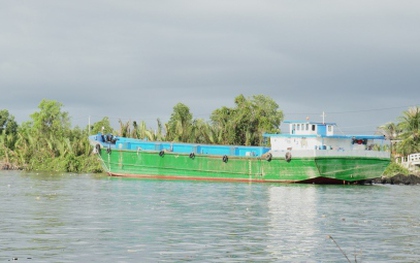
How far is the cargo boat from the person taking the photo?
2466 inches

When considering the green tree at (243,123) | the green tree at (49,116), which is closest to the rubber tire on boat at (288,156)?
the green tree at (243,123)

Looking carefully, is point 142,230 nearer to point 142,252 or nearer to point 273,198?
point 142,252

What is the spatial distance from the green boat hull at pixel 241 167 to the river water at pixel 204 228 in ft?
54.4

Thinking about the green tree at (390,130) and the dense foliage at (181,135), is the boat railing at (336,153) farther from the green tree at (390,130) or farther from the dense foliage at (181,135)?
the green tree at (390,130)

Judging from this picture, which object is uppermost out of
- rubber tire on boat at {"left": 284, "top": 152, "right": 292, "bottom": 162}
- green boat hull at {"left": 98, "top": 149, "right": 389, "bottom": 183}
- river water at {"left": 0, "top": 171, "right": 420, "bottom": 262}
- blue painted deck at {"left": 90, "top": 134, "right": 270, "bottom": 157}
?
blue painted deck at {"left": 90, "top": 134, "right": 270, "bottom": 157}

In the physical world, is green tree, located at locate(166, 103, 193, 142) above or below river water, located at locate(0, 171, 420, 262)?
above

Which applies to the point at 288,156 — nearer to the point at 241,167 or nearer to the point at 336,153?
the point at 336,153

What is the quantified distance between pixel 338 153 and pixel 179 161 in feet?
51.8

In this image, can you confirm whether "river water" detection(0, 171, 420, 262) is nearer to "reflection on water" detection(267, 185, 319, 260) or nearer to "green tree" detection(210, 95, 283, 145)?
"reflection on water" detection(267, 185, 319, 260)

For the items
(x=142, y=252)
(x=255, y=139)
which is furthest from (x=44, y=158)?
(x=142, y=252)

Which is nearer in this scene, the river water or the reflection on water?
the river water

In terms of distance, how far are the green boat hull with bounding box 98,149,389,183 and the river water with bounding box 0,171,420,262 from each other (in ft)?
Result: 54.4

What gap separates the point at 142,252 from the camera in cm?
2153

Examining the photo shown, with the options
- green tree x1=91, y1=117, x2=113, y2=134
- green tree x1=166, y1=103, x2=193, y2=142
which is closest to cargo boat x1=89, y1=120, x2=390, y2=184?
green tree x1=166, y1=103, x2=193, y2=142
